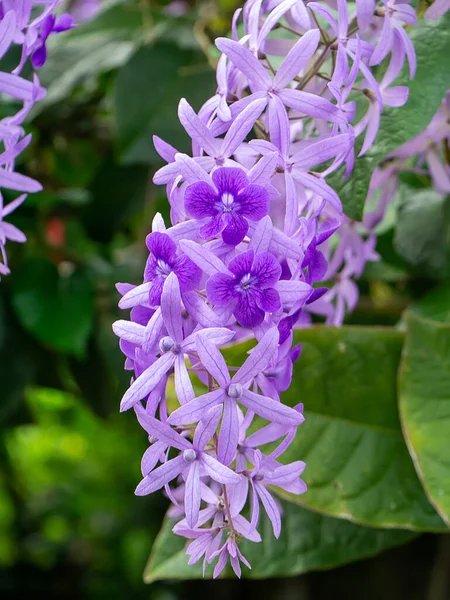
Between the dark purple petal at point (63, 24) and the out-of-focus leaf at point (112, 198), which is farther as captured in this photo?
the out-of-focus leaf at point (112, 198)

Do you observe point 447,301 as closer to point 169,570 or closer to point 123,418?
point 169,570

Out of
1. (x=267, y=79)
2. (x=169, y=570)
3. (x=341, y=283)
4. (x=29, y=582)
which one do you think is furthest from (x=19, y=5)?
(x=29, y=582)

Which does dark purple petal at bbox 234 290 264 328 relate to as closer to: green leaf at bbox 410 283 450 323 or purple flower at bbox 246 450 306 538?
purple flower at bbox 246 450 306 538

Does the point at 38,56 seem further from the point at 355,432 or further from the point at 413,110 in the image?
the point at 355,432

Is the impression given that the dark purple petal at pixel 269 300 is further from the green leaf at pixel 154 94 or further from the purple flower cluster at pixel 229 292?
the green leaf at pixel 154 94

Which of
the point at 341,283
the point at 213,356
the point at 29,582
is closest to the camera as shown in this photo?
the point at 213,356

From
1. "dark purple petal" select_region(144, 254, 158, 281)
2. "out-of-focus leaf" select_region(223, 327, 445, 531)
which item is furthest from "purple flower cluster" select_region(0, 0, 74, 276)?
"out-of-focus leaf" select_region(223, 327, 445, 531)

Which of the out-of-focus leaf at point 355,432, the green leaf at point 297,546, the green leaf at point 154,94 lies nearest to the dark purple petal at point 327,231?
the out-of-focus leaf at point 355,432
